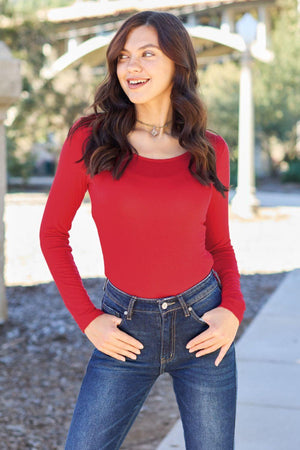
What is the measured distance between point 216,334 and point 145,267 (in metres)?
0.28

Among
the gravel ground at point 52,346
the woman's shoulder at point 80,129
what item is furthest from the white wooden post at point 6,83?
the woman's shoulder at point 80,129

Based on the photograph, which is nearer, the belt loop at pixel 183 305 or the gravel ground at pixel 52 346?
the belt loop at pixel 183 305

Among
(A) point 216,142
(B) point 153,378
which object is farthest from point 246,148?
(B) point 153,378

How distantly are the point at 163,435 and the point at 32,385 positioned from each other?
1.08 meters

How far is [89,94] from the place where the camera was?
19125 millimetres

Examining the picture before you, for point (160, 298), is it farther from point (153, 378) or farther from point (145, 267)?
point (153, 378)

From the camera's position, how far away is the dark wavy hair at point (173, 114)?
1987 mm

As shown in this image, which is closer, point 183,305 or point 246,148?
point 183,305

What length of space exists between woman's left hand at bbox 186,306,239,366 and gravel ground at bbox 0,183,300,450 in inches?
72.3

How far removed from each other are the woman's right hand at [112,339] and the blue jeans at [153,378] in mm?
30

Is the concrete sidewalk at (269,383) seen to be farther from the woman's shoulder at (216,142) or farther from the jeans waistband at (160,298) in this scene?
the woman's shoulder at (216,142)

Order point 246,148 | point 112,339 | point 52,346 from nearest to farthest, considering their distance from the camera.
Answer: point 112,339 < point 52,346 < point 246,148

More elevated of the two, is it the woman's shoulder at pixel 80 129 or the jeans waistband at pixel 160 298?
the woman's shoulder at pixel 80 129

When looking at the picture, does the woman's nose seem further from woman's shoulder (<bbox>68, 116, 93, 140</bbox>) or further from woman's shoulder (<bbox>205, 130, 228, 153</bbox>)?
woman's shoulder (<bbox>205, 130, 228, 153</bbox>)
